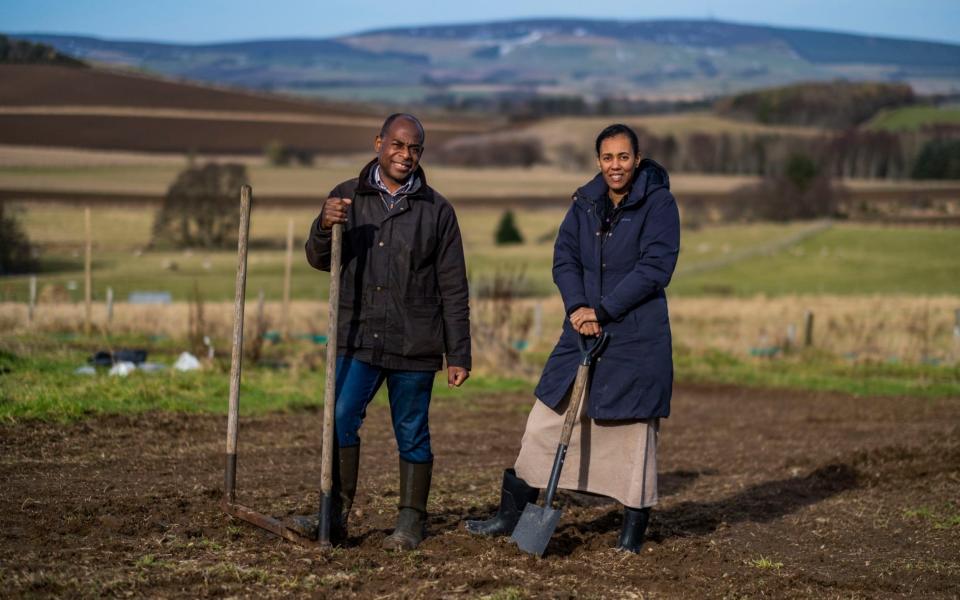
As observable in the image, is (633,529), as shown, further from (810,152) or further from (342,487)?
(810,152)

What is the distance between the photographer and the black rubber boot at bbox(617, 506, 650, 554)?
6.57 meters

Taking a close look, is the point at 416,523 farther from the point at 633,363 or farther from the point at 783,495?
the point at 783,495

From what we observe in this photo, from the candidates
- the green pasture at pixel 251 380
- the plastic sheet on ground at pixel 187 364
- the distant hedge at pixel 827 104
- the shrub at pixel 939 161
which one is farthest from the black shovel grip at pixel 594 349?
the distant hedge at pixel 827 104

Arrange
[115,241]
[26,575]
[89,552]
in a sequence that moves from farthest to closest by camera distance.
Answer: [115,241], [89,552], [26,575]

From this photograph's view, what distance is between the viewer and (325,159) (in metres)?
94.0

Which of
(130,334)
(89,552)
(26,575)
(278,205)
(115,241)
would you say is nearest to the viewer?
(26,575)

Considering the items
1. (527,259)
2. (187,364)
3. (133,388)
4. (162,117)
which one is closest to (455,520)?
(133,388)

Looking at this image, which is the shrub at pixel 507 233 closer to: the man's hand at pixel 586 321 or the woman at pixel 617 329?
the woman at pixel 617 329

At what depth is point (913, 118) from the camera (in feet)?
378

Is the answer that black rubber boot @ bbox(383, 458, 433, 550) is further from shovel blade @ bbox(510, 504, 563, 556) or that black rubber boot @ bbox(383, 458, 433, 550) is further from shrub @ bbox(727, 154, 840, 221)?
shrub @ bbox(727, 154, 840, 221)

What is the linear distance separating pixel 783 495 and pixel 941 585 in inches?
112

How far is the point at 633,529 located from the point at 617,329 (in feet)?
3.54

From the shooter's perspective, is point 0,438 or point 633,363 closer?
point 633,363

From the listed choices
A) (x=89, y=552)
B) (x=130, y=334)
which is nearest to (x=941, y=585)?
(x=89, y=552)
